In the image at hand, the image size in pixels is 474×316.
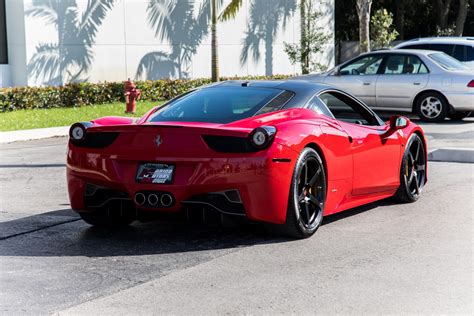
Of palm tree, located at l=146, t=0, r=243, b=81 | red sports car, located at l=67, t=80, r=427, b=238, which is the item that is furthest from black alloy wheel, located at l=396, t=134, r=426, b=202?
palm tree, located at l=146, t=0, r=243, b=81

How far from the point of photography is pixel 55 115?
20.8m

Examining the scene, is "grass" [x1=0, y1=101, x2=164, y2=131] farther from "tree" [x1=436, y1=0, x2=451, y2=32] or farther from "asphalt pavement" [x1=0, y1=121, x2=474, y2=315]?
"tree" [x1=436, y1=0, x2=451, y2=32]

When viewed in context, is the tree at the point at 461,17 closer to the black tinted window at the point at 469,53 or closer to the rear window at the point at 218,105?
the black tinted window at the point at 469,53

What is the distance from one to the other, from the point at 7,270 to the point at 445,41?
17.1m

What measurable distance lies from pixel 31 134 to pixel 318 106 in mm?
9961

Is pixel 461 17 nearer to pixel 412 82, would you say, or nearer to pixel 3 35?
pixel 412 82

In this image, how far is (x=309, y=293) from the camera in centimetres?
577

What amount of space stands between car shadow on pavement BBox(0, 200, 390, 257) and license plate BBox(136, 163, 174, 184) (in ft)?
1.71

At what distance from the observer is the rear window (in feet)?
25.1

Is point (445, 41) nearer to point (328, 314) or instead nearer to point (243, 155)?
point (243, 155)

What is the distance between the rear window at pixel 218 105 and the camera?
7.65 m

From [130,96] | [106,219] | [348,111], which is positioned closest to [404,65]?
[130,96]

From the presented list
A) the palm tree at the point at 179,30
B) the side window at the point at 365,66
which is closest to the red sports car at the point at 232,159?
the side window at the point at 365,66

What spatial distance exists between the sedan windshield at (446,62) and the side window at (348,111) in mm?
10782
